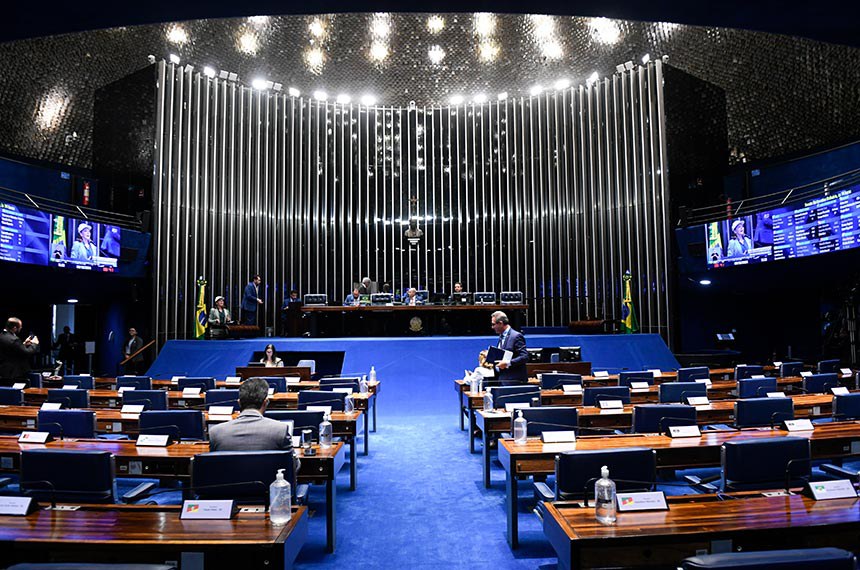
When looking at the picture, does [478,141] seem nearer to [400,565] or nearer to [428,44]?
[428,44]

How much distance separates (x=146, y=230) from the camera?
14.1 m

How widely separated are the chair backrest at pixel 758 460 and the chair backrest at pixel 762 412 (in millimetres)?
1528

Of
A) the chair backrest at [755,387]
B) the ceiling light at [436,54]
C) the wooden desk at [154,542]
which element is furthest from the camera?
the ceiling light at [436,54]

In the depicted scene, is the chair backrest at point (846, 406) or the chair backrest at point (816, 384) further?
the chair backrest at point (816, 384)

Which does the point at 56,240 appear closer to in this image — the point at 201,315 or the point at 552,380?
the point at 201,315

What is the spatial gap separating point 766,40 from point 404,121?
31.3 feet

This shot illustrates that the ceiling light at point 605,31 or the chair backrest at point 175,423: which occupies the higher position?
the ceiling light at point 605,31

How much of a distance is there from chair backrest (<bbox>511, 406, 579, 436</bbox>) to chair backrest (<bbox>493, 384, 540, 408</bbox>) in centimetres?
90

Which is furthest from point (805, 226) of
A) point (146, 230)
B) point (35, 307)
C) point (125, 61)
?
point (35, 307)

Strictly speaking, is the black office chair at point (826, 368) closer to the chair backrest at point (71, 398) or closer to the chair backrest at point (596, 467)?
the chair backrest at point (596, 467)

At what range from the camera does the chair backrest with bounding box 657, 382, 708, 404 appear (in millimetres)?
5785

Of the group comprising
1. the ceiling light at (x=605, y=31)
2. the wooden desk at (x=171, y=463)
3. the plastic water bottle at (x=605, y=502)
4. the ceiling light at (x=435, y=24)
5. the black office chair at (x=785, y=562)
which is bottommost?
the wooden desk at (x=171, y=463)

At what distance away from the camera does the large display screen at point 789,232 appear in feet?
32.4

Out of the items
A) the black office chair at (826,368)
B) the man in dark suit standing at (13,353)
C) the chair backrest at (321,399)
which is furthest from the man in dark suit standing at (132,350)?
the black office chair at (826,368)
